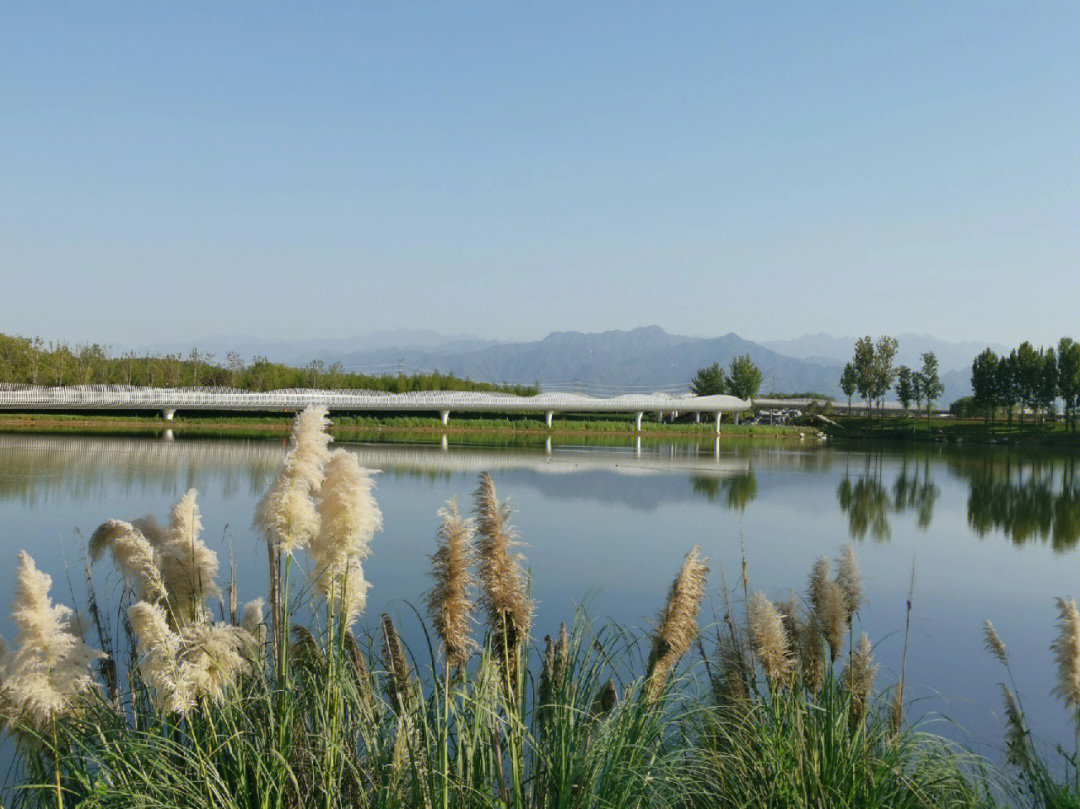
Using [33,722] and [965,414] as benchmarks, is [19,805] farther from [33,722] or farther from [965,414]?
[965,414]

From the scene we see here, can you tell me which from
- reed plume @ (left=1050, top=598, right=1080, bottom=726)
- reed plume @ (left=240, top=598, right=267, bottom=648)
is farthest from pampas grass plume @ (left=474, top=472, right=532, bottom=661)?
reed plume @ (left=1050, top=598, right=1080, bottom=726)

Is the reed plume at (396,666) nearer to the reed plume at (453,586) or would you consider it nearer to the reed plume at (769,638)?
the reed plume at (453,586)

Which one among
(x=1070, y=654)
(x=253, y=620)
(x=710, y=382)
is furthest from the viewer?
(x=710, y=382)

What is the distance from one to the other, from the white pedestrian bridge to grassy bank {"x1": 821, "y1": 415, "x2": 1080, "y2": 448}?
1090cm

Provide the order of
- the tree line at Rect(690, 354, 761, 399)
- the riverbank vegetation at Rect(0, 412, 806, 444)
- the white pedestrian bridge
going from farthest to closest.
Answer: the tree line at Rect(690, 354, 761, 399) → the white pedestrian bridge → the riverbank vegetation at Rect(0, 412, 806, 444)

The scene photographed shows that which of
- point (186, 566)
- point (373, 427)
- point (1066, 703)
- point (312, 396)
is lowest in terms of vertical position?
point (373, 427)

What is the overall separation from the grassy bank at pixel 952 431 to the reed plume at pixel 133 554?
7242 cm

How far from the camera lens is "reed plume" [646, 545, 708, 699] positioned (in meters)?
3.47

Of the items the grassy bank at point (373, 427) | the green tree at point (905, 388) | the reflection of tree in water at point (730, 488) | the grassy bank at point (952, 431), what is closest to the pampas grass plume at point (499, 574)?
the reflection of tree in water at point (730, 488)

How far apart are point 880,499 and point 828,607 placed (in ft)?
85.0

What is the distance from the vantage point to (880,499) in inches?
1122

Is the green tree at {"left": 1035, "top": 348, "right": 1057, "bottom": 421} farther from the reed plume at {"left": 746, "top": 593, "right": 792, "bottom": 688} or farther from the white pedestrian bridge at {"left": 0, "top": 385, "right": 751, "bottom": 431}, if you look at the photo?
the reed plume at {"left": 746, "top": 593, "right": 792, "bottom": 688}

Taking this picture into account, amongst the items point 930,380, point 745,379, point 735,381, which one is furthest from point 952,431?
point 735,381

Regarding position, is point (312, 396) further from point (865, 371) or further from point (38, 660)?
point (38, 660)
